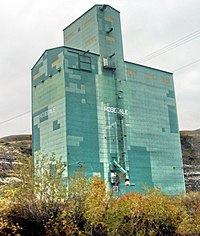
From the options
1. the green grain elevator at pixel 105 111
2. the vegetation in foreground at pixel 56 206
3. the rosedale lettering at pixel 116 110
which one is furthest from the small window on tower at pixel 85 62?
the vegetation in foreground at pixel 56 206

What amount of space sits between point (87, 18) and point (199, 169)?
69.5 meters

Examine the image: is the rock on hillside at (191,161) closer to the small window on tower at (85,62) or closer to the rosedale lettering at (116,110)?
the rosedale lettering at (116,110)

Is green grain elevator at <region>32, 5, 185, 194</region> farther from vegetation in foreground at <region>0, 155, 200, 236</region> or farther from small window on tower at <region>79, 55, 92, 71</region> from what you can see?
vegetation in foreground at <region>0, 155, 200, 236</region>

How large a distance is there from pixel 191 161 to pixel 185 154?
643 centimetres

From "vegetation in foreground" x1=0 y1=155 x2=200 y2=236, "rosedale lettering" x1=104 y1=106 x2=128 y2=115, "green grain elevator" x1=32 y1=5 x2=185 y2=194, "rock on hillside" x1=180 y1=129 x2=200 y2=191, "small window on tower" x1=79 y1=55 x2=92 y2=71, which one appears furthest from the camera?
"rock on hillside" x1=180 y1=129 x2=200 y2=191

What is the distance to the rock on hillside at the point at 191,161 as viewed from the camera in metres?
120

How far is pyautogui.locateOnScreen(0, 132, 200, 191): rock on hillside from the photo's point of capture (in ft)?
340

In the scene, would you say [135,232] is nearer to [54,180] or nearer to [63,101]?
[54,180]

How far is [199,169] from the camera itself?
130125mm

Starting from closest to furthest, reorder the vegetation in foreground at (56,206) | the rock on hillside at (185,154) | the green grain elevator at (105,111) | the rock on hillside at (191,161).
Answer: the vegetation in foreground at (56,206) → the green grain elevator at (105,111) → the rock on hillside at (185,154) → the rock on hillside at (191,161)

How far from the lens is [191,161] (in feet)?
459

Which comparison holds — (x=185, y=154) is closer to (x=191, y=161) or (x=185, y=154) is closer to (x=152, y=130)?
(x=191, y=161)

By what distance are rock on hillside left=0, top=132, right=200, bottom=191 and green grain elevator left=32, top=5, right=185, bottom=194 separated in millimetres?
17666


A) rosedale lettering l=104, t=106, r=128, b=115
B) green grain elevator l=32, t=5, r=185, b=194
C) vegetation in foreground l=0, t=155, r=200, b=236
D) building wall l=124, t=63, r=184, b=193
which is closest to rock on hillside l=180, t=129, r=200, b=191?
building wall l=124, t=63, r=184, b=193
